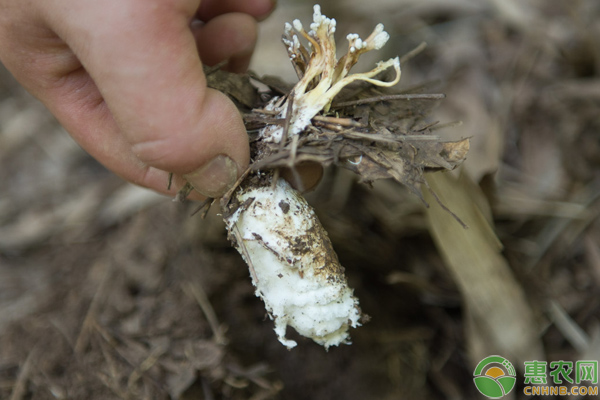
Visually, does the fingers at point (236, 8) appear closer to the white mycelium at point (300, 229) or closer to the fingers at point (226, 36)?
the fingers at point (226, 36)

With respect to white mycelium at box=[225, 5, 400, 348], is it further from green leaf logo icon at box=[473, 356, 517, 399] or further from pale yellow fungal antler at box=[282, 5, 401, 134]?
green leaf logo icon at box=[473, 356, 517, 399]

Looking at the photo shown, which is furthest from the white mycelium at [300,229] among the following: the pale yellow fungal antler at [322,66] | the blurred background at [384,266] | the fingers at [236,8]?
the fingers at [236,8]

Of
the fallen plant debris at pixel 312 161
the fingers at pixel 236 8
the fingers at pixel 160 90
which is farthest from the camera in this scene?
the fingers at pixel 236 8

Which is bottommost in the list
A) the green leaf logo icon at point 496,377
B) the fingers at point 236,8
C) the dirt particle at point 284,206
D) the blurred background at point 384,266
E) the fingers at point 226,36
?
the green leaf logo icon at point 496,377

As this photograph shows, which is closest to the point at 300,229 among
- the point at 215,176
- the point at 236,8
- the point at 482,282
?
the point at 215,176

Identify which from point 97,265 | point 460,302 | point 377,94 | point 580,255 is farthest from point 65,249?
point 580,255

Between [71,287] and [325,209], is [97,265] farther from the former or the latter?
[325,209]
